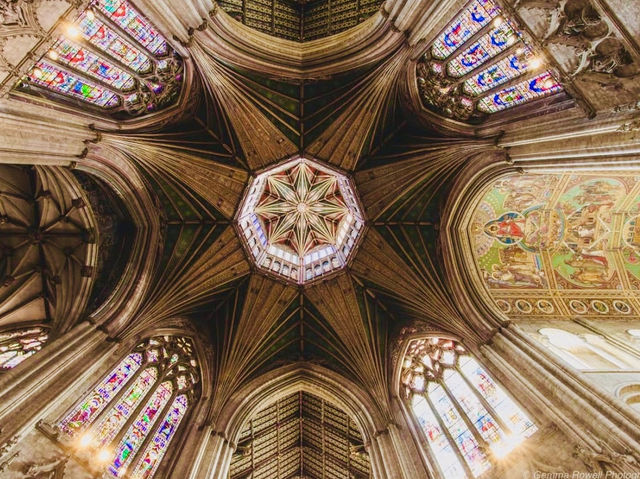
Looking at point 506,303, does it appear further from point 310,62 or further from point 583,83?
point 310,62

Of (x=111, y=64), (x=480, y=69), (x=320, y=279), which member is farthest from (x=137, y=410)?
(x=480, y=69)

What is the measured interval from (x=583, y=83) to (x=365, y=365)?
10595mm

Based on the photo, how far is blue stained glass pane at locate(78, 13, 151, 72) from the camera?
780 centimetres

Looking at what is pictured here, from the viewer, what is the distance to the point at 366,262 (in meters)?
14.6

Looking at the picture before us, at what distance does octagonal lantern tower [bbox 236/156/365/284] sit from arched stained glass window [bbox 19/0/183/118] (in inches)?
218

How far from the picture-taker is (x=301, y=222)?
17.6m

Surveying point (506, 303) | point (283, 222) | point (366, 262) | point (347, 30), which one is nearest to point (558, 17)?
point (347, 30)

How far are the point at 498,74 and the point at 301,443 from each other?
14.3 metres

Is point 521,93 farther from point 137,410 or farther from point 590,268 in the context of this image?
point 137,410

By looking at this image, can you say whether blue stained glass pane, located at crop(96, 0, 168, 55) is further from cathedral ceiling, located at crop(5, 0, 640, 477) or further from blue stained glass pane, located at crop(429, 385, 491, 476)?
blue stained glass pane, located at crop(429, 385, 491, 476)

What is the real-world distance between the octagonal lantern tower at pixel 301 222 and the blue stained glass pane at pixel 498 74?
19.9 feet

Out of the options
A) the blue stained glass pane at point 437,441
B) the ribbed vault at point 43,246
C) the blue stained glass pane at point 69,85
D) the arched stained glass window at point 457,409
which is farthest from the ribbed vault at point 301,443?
the blue stained glass pane at point 69,85

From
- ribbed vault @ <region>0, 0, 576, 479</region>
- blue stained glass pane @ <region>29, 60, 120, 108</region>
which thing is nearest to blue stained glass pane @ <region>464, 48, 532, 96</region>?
ribbed vault @ <region>0, 0, 576, 479</region>

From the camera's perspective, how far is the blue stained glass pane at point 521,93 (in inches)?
318
